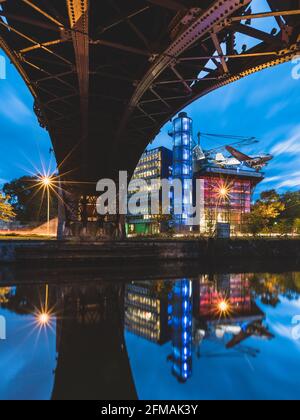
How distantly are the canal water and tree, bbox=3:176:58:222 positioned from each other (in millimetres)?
59223

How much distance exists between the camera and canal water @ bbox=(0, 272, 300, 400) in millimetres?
4641

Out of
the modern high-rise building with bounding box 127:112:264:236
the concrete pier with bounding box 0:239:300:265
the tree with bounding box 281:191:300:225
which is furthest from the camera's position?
the modern high-rise building with bounding box 127:112:264:236

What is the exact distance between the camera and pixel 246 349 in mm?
6422

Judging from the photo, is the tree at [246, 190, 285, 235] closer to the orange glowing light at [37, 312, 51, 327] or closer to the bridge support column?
the bridge support column

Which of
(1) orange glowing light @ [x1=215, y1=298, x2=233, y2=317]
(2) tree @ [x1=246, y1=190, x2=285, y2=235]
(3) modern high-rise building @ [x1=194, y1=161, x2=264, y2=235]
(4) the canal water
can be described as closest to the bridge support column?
(4) the canal water

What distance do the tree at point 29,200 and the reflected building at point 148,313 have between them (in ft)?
198

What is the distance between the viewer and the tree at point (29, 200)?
67312mm

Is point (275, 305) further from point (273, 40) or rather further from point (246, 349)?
point (273, 40)

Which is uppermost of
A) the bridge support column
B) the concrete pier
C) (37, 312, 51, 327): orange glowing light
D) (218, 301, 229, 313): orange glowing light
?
the bridge support column

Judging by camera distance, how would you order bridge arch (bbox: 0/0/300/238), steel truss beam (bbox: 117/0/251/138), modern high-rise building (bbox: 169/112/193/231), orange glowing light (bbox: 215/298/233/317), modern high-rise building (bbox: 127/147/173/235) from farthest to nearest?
modern high-rise building (bbox: 127/147/173/235) < modern high-rise building (bbox: 169/112/193/231) < orange glowing light (bbox: 215/298/233/317) < bridge arch (bbox: 0/0/300/238) < steel truss beam (bbox: 117/0/251/138)

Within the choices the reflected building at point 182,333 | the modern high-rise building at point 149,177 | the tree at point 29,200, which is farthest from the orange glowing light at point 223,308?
the modern high-rise building at point 149,177

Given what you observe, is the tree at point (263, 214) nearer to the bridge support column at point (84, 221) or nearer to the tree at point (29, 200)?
the bridge support column at point (84, 221)
